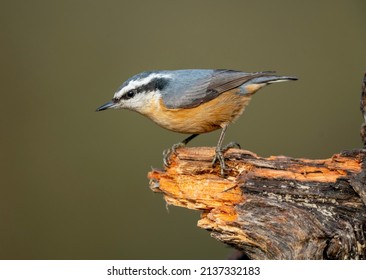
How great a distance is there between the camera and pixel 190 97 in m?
2.94

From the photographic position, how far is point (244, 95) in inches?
120

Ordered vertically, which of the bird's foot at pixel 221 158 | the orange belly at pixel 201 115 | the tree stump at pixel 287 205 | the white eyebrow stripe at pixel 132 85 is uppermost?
the white eyebrow stripe at pixel 132 85

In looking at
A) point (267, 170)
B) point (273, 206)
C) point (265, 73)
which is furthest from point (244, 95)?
point (273, 206)

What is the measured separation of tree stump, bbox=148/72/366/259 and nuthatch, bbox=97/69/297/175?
39cm

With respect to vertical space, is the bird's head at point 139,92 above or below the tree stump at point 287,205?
above

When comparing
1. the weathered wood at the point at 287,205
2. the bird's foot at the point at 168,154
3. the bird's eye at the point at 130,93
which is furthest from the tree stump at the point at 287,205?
the bird's eye at the point at 130,93

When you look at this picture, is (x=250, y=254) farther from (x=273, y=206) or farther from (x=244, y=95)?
(x=244, y=95)

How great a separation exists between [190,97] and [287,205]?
959 mm

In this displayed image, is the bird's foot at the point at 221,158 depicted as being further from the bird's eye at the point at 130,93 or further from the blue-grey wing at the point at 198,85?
the bird's eye at the point at 130,93

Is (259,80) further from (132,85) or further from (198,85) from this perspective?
(132,85)

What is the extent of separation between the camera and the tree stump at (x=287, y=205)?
221cm

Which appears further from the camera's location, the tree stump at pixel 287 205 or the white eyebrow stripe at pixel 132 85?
the white eyebrow stripe at pixel 132 85

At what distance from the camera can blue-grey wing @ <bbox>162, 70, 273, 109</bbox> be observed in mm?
2932
